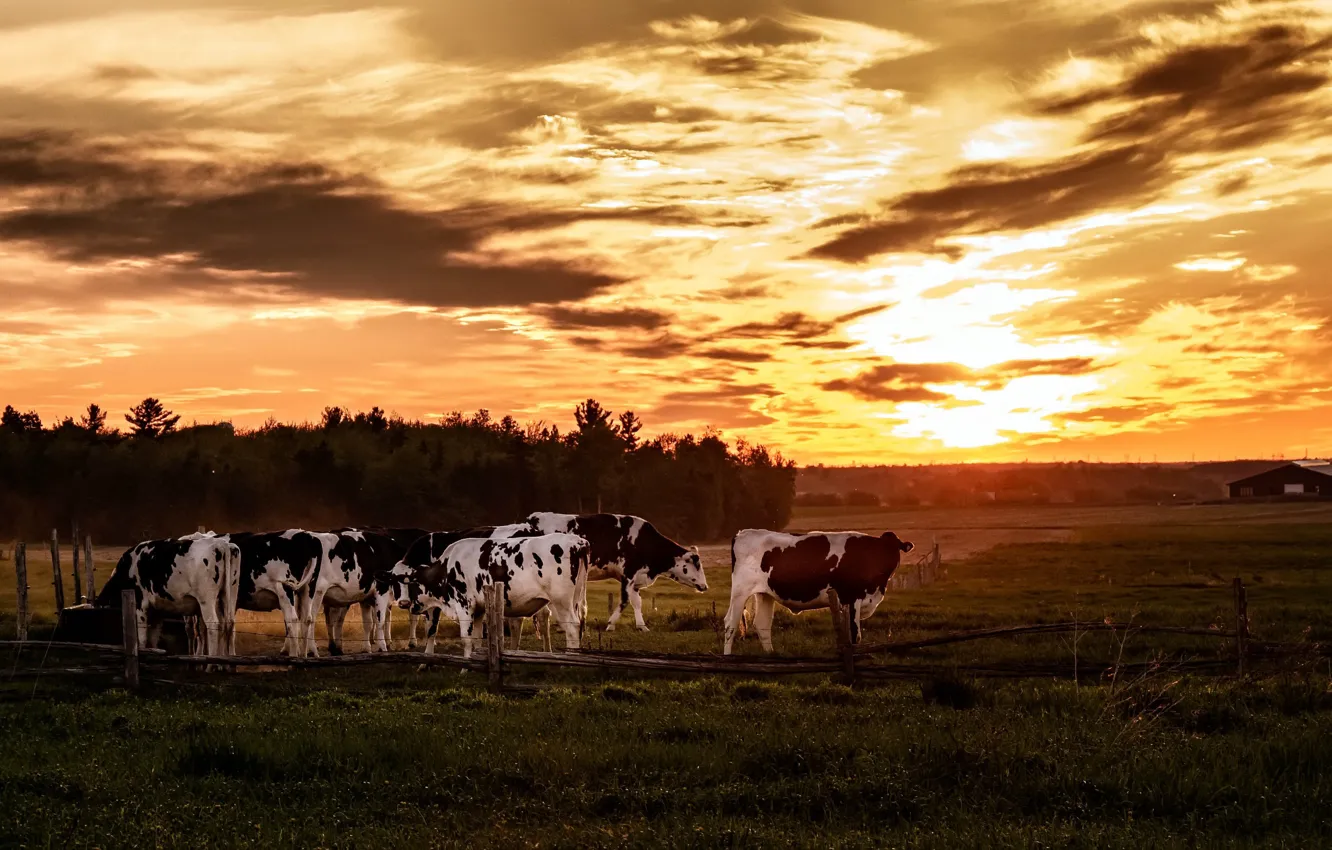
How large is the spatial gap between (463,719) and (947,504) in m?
181

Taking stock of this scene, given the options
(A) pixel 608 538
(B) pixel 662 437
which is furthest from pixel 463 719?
(B) pixel 662 437

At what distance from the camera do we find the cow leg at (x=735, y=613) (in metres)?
23.5

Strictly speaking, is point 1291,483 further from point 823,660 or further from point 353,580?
point 823,660

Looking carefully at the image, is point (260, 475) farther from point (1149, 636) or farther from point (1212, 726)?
point (1212, 726)

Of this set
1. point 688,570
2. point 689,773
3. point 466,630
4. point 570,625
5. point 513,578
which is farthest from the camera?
point 688,570

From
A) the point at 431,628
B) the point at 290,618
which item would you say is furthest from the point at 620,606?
the point at 290,618

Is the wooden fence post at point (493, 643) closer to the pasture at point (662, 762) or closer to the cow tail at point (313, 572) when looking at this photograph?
the pasture at point (662, 762)

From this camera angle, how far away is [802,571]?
2552 centimetres

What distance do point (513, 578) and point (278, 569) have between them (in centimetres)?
551

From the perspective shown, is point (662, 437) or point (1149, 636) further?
point (662, 437)

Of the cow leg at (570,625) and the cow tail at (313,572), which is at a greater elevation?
the cow tail at (313,572)

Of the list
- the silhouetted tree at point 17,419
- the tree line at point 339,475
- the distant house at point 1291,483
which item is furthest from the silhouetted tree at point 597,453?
the distant house at point 1291,483

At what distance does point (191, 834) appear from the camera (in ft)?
34.7

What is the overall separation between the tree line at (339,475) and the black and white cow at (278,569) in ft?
180
